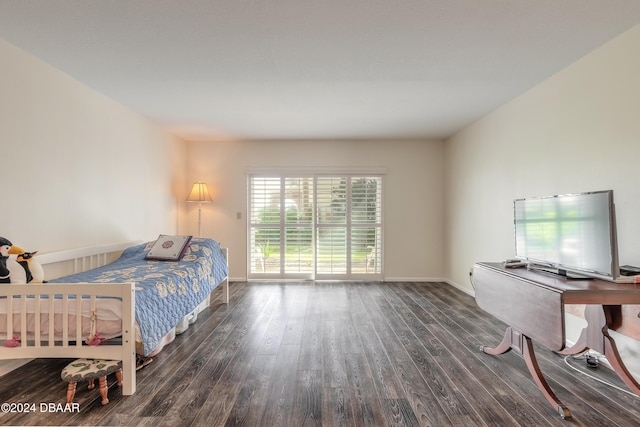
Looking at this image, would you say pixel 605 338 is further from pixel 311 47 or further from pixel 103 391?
pixel 103 391

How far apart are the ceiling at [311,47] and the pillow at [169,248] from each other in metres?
1.41

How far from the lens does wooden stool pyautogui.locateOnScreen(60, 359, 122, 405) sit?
1569 millimetres

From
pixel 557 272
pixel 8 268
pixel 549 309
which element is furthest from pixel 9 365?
pixel 557 272

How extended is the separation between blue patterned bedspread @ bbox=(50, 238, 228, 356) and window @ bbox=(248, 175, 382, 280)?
1237 millimetres

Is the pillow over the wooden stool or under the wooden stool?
over

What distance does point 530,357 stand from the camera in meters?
1.82

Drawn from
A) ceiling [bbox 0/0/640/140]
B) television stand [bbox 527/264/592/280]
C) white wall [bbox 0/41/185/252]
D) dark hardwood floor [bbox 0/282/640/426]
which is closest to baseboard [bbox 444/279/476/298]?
dark hardwood floor [bbox 0/282/640/426]

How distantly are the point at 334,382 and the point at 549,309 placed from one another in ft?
4.17

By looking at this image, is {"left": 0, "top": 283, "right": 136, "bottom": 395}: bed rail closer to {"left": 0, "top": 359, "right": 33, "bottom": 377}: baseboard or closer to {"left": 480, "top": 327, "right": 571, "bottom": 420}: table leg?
{"left": 0, "top": 359, "right": 33, "bottom": 377}: baseboard

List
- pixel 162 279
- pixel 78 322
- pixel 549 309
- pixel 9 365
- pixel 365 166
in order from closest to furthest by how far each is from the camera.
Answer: pixel 549 309, pixel 78 322, pixel 9 365, pixel 162 279, pixel 365 166

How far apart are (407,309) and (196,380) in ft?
7.32

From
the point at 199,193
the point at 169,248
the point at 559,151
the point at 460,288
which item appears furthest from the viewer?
the point at 199,193

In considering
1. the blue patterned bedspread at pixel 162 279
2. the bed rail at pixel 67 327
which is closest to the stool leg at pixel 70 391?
the bed rail at pixel 67 327

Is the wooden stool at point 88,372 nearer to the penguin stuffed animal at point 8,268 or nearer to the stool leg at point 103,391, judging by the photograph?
the stool leg at point 103,391
